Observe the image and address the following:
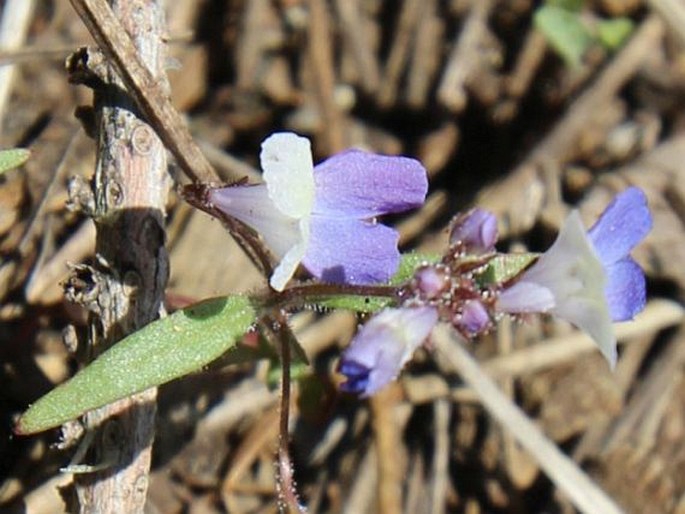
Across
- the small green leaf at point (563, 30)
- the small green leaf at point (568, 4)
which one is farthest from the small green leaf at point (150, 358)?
the small green leaf at point (568, 4)

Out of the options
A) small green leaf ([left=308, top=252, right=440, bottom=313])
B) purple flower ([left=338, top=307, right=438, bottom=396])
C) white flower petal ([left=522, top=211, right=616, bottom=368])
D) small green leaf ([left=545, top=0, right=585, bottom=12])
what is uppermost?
small green leaf ([left=545, top=0, right=585, bottom=12])

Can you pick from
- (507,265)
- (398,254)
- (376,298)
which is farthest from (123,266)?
(507,265)

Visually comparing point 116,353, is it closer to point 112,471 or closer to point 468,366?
point 112,471

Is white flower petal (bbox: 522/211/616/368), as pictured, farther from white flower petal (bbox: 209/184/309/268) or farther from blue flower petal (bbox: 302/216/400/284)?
white flower petal (bbox: 209/184/309/268)

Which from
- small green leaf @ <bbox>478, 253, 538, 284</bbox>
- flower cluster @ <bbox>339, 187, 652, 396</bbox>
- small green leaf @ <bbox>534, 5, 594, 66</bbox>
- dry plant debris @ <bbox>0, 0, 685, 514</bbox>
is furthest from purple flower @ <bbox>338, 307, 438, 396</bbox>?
small green leaf @ <bbox>534, 5, 594, 66</bbox>

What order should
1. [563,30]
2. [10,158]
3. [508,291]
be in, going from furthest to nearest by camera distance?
[563,30], [10,158], [508,291]

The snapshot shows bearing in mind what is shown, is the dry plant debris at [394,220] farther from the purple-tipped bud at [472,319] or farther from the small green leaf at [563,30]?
the purple-tipped bud at [472,319]

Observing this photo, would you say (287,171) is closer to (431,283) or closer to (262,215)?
(262,215)
